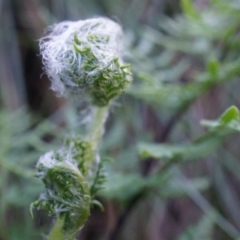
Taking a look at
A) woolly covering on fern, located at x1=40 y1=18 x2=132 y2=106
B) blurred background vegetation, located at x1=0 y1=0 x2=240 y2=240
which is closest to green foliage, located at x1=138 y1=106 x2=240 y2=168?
blurred background vegetation, located at x1=0 y1=0 x2=240 y2=240

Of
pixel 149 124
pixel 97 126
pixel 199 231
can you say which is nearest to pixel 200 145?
pixel 199 231

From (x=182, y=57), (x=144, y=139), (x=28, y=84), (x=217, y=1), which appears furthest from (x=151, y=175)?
(x=28, y=84)

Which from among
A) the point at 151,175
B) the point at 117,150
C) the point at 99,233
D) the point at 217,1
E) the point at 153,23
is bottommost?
the point at 99,233

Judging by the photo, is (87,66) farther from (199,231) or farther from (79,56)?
(199,231)

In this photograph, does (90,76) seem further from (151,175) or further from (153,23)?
(153,23)

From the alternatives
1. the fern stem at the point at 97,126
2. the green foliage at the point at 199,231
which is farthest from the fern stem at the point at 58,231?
the green foliage at the point at 199,231

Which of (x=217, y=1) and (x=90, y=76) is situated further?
(x=217, y=1)

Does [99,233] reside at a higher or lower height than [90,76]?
lower
